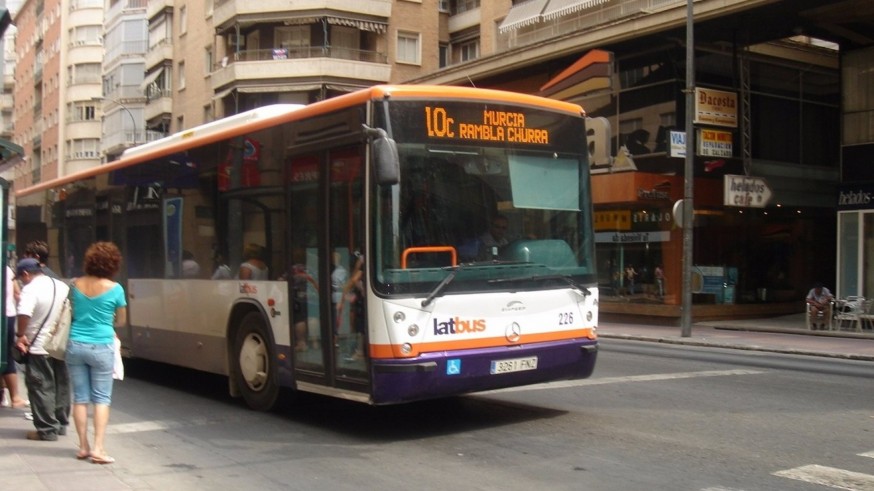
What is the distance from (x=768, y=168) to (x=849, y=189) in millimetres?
3492

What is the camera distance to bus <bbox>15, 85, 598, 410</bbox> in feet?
26.0

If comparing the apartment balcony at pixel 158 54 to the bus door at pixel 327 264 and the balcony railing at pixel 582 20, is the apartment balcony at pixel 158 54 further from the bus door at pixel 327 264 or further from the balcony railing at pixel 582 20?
the bus door at pixel 327 264

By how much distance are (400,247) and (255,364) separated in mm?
2738

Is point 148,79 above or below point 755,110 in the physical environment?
above

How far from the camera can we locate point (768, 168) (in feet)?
90.3

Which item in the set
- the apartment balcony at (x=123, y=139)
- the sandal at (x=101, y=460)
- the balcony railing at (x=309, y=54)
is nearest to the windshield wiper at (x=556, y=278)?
the sandal at (x=101, y=460)

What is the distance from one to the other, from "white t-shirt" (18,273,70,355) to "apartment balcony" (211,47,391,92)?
3183 centimetres

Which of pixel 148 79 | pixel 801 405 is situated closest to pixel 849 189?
pixel 801 405

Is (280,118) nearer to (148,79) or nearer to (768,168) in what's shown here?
(768,168)

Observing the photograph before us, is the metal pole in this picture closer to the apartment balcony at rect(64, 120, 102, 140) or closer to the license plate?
the license plate

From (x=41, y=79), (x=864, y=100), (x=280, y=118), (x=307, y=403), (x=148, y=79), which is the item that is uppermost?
(x=41, y=79)

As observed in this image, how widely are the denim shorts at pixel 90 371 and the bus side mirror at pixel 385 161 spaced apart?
2.48m

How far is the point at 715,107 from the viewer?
2561 centimetres

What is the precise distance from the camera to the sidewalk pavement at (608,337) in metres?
6.72
